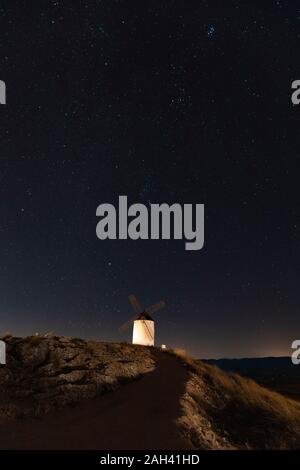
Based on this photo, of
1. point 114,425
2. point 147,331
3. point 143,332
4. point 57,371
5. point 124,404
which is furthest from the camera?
point 147,331

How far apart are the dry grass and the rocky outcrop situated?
371cm

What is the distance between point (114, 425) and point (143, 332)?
2165cm

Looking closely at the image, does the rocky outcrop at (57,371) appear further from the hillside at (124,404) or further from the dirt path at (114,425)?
the dirt path at (114,425)

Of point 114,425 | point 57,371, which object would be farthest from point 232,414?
point 57,371

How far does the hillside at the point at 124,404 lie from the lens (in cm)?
1350

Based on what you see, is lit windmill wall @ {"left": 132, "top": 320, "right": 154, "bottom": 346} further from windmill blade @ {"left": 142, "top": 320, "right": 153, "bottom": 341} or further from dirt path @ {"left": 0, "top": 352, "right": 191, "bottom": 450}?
dirt path @ {"left": 0, "top": 352, "right": 191, "bottom": 450}

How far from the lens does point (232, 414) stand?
19000 millimetres

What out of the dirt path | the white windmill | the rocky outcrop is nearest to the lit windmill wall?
the white windmill

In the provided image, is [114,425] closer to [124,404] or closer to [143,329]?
[124,404]

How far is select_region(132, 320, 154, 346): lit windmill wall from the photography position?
35472 mm

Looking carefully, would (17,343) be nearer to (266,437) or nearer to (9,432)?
(9,432)
